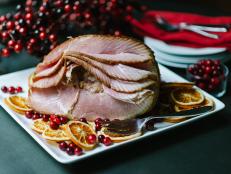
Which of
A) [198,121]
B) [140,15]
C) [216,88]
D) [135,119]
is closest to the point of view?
[135,119]

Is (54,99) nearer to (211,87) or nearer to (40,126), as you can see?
(40,126)

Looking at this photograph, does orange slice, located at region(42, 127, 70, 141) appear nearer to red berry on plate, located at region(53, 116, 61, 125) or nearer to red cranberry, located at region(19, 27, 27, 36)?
red berry on plate, located at region(53, 116, 61, 125)

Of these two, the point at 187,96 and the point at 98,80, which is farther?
the point at 187,96

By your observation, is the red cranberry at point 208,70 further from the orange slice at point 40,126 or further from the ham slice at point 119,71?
the orange slice at point 40,126

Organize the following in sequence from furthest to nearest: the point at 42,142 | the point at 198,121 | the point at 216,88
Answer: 1. the point at 216,88
2. the point at 198,121
3. the point at 42,142

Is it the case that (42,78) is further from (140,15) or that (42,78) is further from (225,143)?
(140,15)

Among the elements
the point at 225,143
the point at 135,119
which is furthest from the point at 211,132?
the point at 135,119

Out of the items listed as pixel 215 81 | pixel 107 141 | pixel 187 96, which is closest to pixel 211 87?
pixel 215 81
